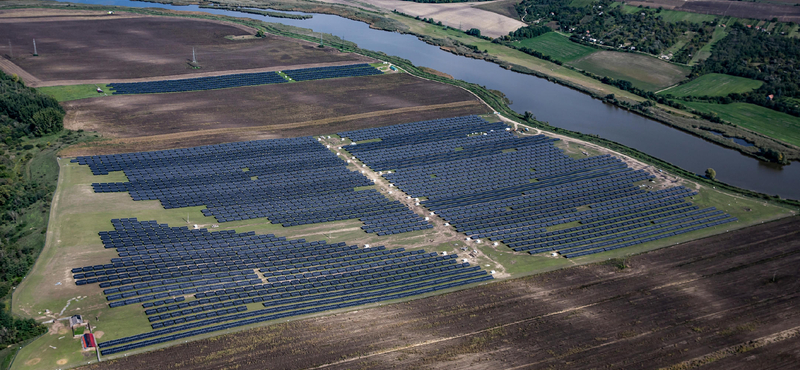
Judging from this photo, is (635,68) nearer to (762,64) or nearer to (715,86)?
(715,86)

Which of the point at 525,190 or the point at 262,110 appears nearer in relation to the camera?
the point at 525,190

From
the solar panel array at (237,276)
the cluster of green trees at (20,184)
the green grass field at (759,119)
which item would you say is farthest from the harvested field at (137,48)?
the green grass field at (759,119)

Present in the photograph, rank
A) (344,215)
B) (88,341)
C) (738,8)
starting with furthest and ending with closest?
(738,8), (344,215), (88,341)

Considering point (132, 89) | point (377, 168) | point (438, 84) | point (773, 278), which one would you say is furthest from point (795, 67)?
point (132, 89)

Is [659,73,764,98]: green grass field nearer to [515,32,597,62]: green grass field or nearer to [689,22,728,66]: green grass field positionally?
[689,22,728,66]: green grass field

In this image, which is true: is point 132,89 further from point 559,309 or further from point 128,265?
point 559,309

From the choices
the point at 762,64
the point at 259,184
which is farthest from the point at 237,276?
the point at 762,64

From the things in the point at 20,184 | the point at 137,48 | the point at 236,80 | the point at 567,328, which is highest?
the point at 137,48

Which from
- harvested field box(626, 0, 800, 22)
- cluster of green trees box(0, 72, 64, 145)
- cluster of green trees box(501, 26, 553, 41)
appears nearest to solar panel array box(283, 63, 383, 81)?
cluster of green trees box(0, 72, 64, 145)
